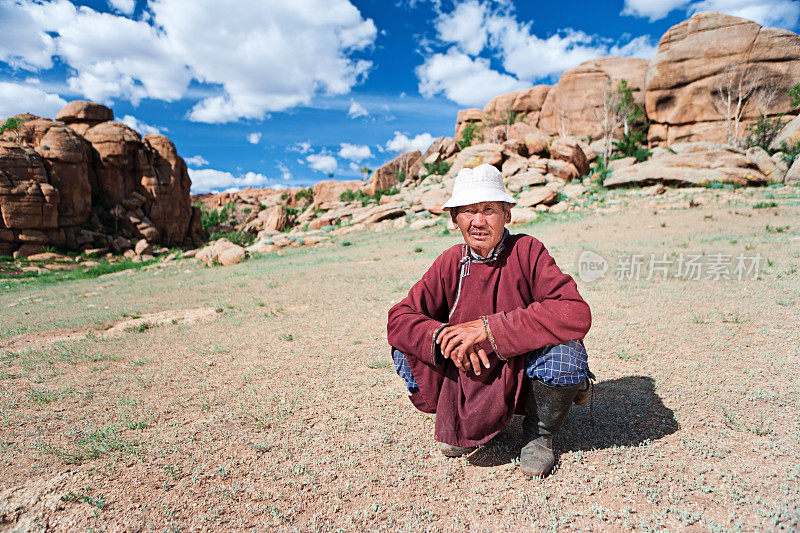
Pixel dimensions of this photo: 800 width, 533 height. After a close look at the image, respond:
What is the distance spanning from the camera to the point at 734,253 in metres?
7.61

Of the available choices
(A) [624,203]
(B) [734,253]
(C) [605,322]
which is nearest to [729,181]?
(A) [624,203]

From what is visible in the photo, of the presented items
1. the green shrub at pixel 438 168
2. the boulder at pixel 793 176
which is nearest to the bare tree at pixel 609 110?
the green shrub at pixel 438 168

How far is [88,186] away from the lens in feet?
78.4

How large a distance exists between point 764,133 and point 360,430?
33.1 meters

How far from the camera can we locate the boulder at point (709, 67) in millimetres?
27906

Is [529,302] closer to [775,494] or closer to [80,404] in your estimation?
[775,494]

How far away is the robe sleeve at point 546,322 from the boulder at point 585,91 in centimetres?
3908

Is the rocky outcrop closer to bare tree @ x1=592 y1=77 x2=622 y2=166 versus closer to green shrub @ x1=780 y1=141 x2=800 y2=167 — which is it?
bare tree @ x1=592 y1=77 x2=622 y2=166

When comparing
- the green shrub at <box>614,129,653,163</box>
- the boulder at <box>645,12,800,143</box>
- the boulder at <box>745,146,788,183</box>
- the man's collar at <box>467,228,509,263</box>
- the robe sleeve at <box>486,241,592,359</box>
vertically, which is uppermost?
the boulder at <box>645,12,800,143</box>

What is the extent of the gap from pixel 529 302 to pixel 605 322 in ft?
10.0

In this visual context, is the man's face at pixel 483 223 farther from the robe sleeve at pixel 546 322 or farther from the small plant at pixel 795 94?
the small plant at pixel 795 94

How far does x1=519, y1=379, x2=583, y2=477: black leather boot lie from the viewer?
1998 mm

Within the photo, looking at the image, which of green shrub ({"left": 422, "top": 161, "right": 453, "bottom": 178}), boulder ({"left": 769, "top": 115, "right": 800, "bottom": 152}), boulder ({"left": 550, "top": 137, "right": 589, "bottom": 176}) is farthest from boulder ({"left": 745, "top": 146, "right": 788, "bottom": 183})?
green shrub ({"left": 422, "top": 161, "right": 453, "bottom": 178})

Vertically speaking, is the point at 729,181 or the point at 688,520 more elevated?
the point at 729,181
